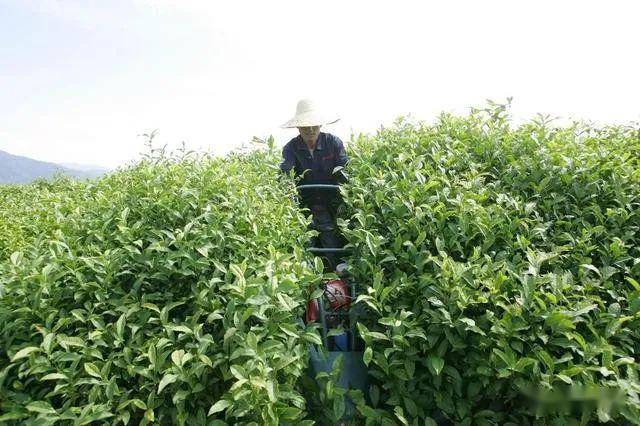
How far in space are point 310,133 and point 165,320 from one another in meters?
2.63

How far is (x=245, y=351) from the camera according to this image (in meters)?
1.83

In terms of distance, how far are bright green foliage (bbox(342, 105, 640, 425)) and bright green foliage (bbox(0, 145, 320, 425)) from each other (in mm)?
444

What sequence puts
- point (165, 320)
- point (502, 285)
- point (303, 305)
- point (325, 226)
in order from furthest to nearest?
point (325, 226) → point (303, 305) → point (502, 285) → point (165, 320)

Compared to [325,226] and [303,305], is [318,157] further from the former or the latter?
[303,305]

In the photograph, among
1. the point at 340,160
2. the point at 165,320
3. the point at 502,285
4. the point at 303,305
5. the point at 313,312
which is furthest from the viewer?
the point at 340,160

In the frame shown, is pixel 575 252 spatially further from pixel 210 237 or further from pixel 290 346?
pixel 210 237

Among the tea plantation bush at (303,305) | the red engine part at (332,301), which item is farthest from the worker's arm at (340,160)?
the red engine part at (332,301)

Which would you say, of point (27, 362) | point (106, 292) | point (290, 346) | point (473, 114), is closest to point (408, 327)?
point (290, 346)

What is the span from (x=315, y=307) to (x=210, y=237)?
0.76 meters

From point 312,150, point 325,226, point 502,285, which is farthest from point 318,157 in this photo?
point 502,285

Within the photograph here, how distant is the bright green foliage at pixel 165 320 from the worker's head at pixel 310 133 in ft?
5.54

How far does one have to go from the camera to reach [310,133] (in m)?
4.34

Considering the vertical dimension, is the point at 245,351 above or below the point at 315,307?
above

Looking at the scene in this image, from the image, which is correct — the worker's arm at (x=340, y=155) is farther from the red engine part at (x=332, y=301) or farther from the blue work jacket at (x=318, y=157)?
the red engine part at (x=332, y=301)
